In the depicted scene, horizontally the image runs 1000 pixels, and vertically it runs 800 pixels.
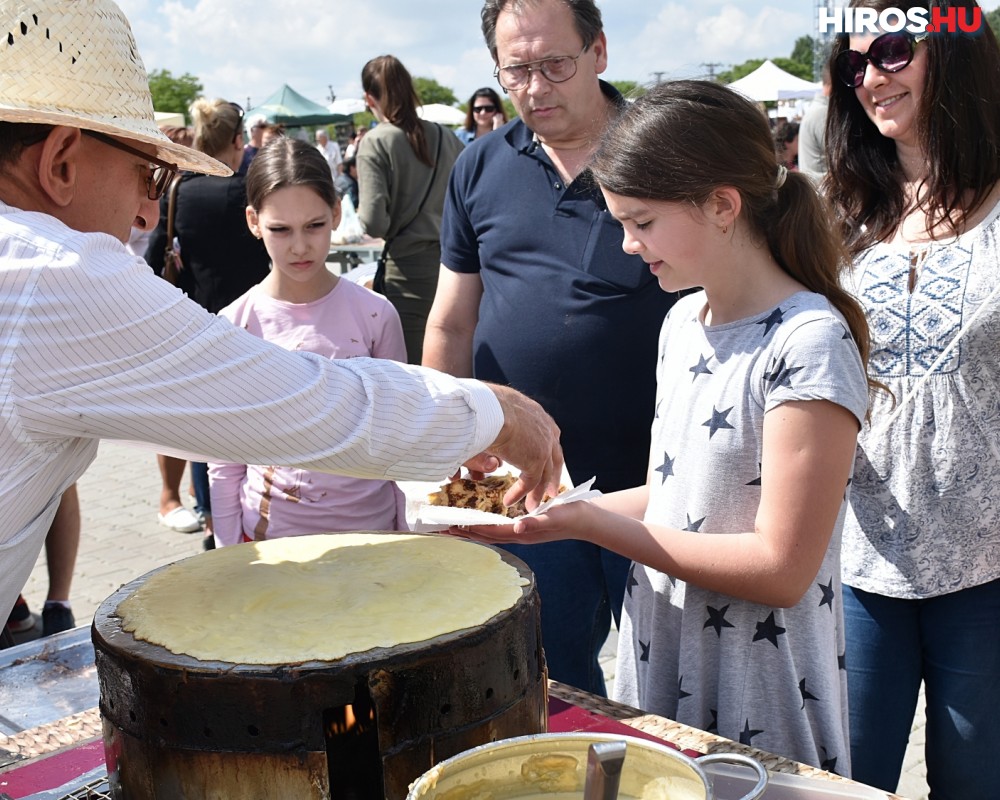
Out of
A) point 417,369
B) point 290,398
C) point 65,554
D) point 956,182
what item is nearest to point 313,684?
point 290,398

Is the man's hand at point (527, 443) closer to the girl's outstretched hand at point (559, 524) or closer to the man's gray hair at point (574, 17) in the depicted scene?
the girl's outstretched hand at point (559, 524)

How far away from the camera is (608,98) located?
302cm

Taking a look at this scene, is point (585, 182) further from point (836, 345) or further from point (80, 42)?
point (80, 42)

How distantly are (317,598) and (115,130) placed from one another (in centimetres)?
74

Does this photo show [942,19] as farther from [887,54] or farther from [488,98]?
[488,98]

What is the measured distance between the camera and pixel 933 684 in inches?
87.2

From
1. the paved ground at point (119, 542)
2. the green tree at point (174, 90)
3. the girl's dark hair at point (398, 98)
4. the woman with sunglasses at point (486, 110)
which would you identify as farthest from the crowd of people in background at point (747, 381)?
the green tree at point (174, 90)

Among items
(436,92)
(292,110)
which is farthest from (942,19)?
(436,92)

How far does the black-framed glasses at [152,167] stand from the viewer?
60.1 inches

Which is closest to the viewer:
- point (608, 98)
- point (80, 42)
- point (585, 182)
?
point (80, 42)

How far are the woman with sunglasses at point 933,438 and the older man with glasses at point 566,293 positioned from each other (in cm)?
64

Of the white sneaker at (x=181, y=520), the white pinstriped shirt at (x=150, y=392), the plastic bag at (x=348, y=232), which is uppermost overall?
the plastic bag at (x=348, y=232)

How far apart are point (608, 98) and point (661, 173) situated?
119 cm

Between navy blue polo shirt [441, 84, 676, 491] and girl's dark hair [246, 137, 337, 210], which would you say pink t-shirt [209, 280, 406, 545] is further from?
navy blue polo shirt [441, 84, 676, 491]
